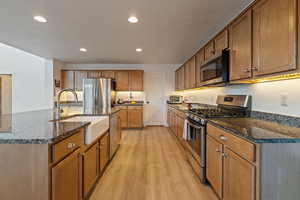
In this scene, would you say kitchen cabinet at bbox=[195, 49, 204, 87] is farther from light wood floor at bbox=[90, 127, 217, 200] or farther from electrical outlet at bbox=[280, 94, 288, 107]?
electrical outlet at bbox=[280, 94, 288, 107]

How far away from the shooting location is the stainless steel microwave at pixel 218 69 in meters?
2.25

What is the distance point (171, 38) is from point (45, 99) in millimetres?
4758

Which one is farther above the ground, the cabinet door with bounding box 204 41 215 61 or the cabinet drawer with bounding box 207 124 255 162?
the cabinet door with bounding box 204 41 215 61

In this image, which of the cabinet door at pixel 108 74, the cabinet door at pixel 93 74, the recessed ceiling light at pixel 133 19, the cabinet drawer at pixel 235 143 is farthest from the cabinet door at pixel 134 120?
the cabinet drawer at pixel 235 143

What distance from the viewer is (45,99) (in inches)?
220

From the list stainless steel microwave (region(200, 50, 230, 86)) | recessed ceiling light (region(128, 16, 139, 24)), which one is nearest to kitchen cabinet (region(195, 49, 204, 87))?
stainless steel microwave (region(200, 50, 230, 86))

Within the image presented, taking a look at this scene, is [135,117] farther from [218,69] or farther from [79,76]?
[218,69]

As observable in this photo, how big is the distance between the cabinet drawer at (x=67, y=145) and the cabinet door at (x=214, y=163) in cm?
143

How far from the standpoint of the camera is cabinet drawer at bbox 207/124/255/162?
121cm

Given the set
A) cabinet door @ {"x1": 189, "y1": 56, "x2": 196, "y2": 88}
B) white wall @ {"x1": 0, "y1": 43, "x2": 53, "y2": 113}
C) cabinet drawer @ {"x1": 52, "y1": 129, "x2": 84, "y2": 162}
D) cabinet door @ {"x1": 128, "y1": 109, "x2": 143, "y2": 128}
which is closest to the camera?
cabinet drawer @ {"x1": 52, "y1": 129, "x2": 84, "y2": 162}

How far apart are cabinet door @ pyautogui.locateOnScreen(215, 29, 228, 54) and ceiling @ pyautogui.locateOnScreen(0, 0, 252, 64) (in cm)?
27

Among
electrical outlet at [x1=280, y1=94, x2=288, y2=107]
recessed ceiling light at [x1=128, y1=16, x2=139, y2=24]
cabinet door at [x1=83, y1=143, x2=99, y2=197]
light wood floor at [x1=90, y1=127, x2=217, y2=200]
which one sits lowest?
light wood floor at [x1=90, y1=127, x2=217, y2=200]

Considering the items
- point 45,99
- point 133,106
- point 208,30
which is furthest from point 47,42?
point 208,30

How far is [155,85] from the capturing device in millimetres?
6320
